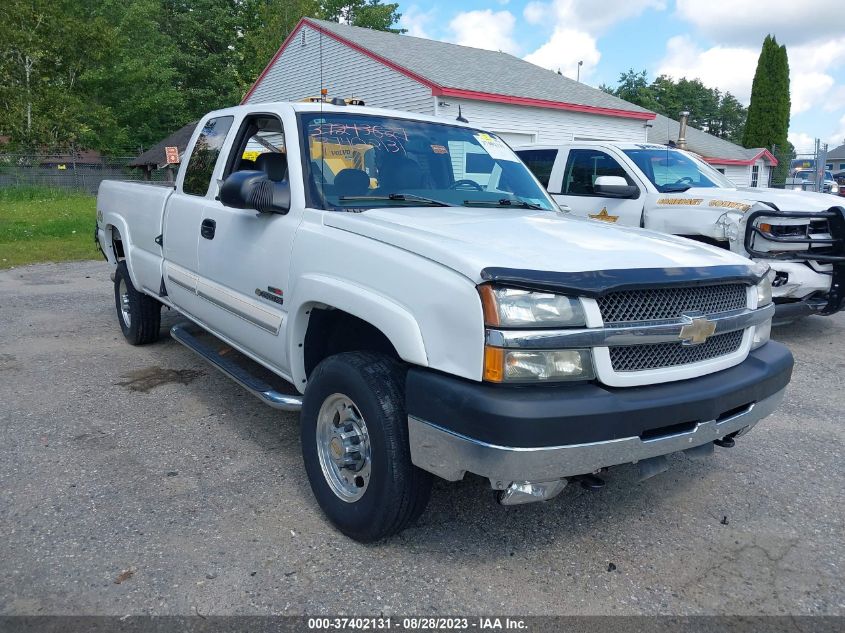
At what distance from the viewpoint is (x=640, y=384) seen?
2.57 meters

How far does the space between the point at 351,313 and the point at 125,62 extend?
38793 mm

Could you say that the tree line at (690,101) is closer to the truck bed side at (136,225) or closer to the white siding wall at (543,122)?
the white siding wall at (543,122)

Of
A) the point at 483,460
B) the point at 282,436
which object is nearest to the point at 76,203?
the point at 282,436

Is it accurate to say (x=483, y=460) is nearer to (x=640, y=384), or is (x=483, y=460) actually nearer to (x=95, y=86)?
(x=640, y=384)

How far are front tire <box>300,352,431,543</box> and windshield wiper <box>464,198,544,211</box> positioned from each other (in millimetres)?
1280

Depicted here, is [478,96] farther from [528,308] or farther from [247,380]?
[528,308]

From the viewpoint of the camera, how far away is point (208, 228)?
4.27 meters

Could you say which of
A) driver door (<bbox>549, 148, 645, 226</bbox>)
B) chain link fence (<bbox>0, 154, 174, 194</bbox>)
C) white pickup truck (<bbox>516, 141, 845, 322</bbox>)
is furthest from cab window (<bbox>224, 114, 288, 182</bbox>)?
chain link fence (<bbox>0, 154, 174, 194</bbox>)

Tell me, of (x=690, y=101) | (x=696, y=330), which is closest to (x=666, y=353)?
(x=696, y=330)

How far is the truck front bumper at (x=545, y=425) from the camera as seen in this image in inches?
91.8

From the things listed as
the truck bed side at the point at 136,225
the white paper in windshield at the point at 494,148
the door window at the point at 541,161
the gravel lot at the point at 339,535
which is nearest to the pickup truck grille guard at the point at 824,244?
the gravel lot at the point at 339,535

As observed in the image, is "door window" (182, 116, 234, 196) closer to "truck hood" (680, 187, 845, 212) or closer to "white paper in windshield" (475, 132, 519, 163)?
"white paper in windshield" (475, 132, 519, 163)

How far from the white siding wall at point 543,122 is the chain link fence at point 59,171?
12792 mm

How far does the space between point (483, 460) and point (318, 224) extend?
57.8 inches
